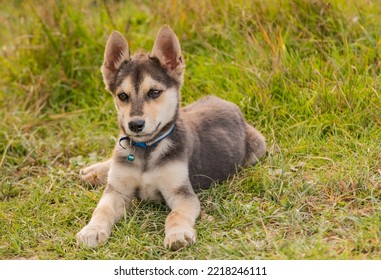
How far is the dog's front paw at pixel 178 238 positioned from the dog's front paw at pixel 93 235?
51 cm

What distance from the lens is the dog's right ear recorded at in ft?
18.5

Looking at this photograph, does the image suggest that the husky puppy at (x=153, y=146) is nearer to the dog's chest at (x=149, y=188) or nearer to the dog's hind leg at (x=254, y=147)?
the dog's chest at (x=149, y=188)

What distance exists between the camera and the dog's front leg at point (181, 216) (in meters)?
4.87

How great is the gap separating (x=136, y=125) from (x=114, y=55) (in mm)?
870

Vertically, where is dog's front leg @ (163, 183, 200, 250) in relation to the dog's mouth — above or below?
below

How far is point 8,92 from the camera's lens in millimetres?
8492

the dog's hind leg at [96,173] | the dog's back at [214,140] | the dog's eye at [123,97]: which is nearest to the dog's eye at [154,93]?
the dog's eye at [123,97]

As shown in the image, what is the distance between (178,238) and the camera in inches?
191

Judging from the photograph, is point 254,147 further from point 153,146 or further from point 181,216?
point 181,216

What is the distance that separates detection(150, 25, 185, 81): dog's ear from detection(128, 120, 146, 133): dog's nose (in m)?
0.68

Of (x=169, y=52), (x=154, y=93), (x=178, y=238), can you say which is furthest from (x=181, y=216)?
(x=169, y=52)

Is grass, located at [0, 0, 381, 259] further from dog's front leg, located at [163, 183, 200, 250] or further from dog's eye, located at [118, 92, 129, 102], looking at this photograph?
dog's eye, located at [118, 92, 129, 102]

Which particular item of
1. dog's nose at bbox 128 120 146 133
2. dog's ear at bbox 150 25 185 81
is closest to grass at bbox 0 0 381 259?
dog's nose at bbox 128 120 146 133

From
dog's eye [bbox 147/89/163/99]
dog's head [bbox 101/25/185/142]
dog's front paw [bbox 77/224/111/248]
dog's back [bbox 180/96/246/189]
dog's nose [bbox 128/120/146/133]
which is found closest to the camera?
dog's front paw [bbox 77/224/111/248]
